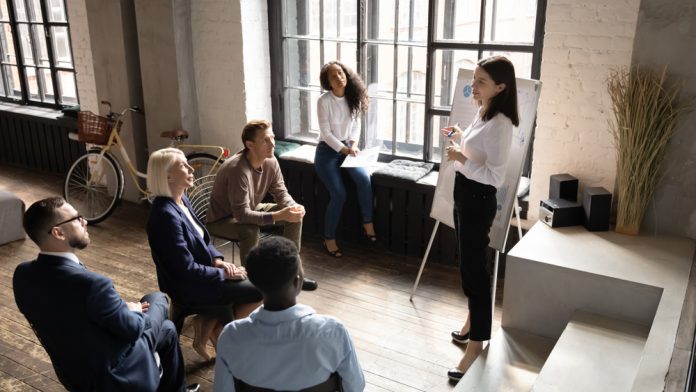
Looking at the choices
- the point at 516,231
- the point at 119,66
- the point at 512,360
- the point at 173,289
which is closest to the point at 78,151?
the point at 119,66

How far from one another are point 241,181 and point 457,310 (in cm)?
165

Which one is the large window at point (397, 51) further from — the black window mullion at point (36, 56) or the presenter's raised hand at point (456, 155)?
the black window mullion at point (36, 56)

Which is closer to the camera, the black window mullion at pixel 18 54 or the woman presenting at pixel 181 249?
the woman presenting at pixel 181 249

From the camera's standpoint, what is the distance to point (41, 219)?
2480 mm

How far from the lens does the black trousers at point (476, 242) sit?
3338 mm

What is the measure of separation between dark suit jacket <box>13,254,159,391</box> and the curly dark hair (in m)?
2.79

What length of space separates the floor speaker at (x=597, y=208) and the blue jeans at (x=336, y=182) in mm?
1713

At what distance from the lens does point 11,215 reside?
5.43 meters

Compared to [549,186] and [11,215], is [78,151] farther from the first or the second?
[549,186]

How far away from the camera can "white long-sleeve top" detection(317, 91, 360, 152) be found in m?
4.98

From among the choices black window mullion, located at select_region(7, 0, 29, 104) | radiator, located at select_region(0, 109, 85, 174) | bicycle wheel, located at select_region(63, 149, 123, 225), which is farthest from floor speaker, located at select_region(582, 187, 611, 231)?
black window mullion, located at select_region(7, 0, 29, 104)

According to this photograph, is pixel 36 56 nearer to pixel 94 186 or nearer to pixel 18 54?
pixel 18 54

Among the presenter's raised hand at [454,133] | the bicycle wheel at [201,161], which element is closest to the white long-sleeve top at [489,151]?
the presenter's raised hand at [454,133]

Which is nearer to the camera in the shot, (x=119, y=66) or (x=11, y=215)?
(x=11, y=215)
